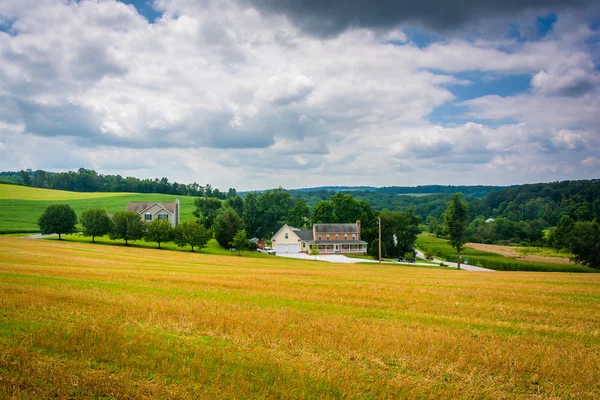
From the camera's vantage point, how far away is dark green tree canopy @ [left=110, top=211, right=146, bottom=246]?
227 feet

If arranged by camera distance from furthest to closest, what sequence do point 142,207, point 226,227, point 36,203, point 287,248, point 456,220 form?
1. point 36,203
2. point 142,207
3. point 287,248
4. point 226,227
5. point 456,220

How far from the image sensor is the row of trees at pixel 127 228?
6825cm

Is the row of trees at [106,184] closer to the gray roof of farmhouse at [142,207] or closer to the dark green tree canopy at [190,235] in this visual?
the gray roof of farmhouse at [142,207]

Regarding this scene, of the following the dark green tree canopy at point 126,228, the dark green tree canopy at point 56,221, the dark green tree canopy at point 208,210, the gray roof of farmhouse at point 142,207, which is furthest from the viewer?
the gray roof of farmhouse at point 142,207

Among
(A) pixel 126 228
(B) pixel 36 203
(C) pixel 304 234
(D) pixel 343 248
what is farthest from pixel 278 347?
(B) pixel 36 203

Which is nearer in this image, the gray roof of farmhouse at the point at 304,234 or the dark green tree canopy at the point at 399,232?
the dark green tree canopy at the point at 399,232

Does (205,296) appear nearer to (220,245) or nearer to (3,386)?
(3,386)

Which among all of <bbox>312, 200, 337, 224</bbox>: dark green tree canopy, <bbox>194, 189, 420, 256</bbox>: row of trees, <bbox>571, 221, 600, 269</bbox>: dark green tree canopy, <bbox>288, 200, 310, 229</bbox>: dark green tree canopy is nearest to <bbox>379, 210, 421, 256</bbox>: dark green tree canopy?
<bbox>194, 189, 420, 256</bbox>: row of trees

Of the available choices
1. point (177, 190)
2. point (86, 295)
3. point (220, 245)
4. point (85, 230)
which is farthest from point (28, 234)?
point (177, 190)

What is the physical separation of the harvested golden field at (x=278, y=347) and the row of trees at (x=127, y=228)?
180 feet

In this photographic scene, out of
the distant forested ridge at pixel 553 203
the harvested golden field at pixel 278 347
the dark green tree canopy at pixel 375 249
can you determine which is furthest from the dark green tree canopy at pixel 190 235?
the distant forested ridge at pixel 553 203

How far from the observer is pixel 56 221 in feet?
231

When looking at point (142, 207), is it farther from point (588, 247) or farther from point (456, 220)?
point (588, 247)

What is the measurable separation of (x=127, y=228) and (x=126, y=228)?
875 mm
